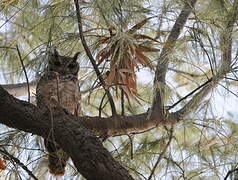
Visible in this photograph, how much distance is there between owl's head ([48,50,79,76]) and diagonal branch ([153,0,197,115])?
A: 37 centimetres

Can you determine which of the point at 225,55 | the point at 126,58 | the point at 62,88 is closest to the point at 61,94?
the point at 62,88

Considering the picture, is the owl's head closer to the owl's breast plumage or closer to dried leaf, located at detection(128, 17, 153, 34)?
the owl's breast plumage

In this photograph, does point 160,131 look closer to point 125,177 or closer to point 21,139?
point 21,139

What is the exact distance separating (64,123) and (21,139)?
14.2 inches

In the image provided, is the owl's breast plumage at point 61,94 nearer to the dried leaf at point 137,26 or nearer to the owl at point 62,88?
the owl at point 62,88

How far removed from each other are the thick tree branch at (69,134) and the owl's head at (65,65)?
66 centimetres

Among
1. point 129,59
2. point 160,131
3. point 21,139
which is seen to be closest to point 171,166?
point 160,131

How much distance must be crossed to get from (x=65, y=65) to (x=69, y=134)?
871 millimetres

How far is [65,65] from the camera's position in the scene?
2137 millimetres

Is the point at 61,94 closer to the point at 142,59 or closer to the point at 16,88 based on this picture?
the point at 16,88

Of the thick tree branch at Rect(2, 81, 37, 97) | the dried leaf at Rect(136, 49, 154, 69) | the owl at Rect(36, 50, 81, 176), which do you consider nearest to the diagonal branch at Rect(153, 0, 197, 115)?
the dried leaf at Rect(136, 49, 154, 69)

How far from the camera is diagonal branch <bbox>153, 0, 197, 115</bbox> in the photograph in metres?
1.67

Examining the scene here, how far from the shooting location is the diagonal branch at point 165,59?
167 cm

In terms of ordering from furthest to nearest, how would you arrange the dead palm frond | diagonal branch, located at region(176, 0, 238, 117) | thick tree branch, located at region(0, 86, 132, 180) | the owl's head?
1. the owl's head
2. the dead palm frond
3. diagonal branch, located at region(176, 0, 238, 117)
4. thick tree branch, located at region(0, 86, 132, 180)
